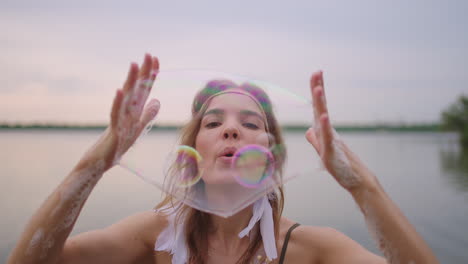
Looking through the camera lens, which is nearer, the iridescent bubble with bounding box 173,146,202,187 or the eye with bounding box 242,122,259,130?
the eye with bounding box 242,122,259,130

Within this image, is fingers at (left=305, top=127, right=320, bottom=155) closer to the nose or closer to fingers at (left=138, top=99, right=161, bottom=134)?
the nose

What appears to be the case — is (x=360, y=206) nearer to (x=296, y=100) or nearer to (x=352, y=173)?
(x=352, y=173)

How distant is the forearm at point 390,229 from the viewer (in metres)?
2.06

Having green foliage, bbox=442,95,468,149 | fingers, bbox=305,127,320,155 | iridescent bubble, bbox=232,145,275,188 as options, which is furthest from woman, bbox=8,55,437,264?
green foliage, bbox=442,95,468,149

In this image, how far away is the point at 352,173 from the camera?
85.5 inches

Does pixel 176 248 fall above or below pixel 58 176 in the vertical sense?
above

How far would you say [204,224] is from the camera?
3246mm

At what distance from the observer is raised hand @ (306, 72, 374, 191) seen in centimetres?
209

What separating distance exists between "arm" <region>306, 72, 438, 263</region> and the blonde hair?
0.64 metres

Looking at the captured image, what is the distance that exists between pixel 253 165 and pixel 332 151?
70 cm

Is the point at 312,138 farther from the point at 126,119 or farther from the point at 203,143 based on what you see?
the point at 126,119

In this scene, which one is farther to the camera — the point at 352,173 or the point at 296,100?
the point at 296,100

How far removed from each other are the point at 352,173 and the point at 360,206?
22 centimetres

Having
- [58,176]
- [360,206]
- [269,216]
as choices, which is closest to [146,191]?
[58,176]
